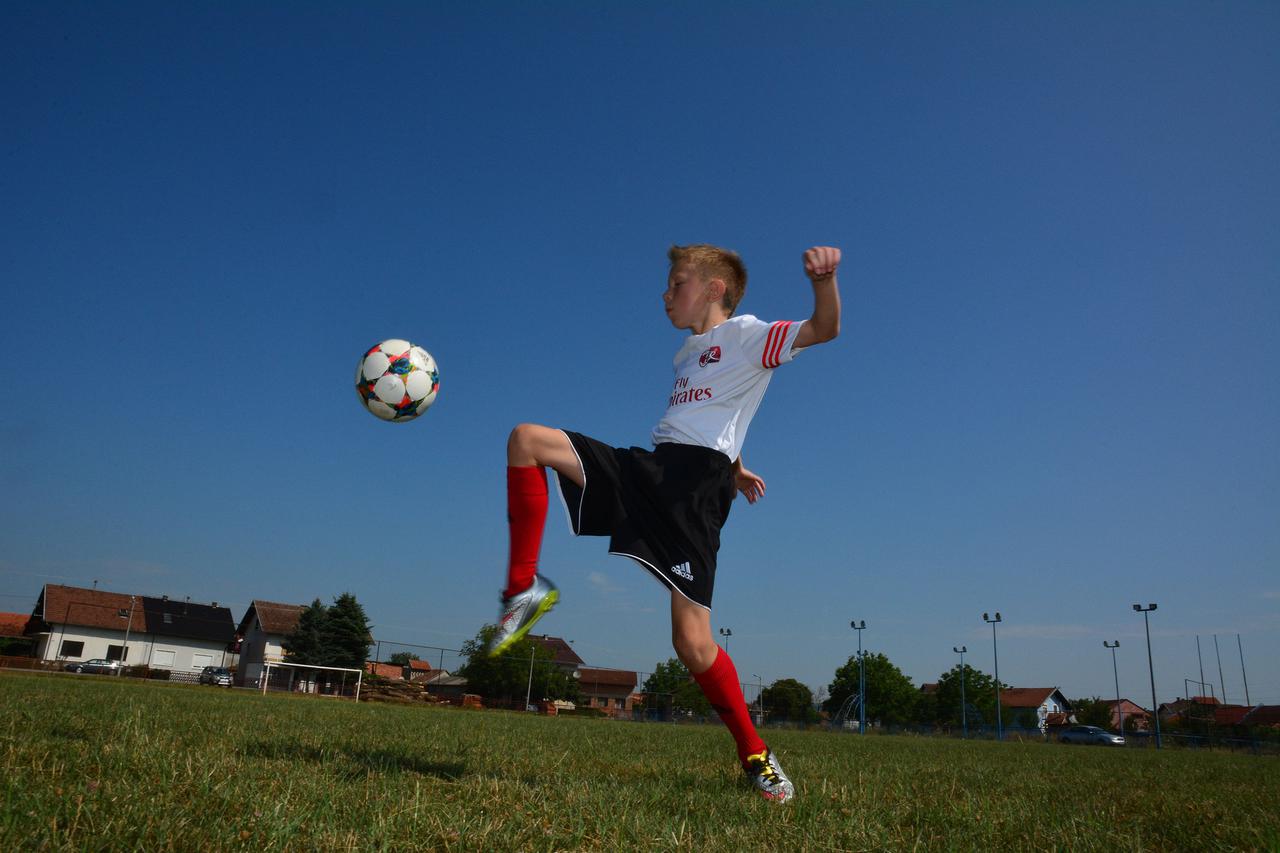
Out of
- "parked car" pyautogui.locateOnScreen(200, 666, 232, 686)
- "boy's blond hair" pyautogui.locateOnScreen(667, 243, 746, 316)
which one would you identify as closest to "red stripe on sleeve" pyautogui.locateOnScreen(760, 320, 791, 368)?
"boy's blond hair" pyautogui.locateOnScreen(667, 243, 746, 316)

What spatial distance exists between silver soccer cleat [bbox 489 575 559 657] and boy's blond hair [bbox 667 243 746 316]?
2.09 meters

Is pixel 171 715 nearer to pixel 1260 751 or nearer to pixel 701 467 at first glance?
pixel 701 467

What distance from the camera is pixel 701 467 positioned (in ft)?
12.8

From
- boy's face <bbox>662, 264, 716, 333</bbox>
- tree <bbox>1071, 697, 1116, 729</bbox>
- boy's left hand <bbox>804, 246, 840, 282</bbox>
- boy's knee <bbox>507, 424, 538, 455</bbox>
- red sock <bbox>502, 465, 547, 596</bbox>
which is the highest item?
boy's face <bbox>662, 264, 716, 333</bbox>

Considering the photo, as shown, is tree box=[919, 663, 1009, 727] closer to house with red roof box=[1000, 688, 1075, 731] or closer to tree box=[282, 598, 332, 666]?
house with red roof box=[1000, 688, 1075, 731]

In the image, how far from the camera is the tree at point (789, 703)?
48941mm

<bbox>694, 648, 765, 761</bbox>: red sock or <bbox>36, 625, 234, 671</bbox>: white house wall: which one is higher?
<bbox>694, 648, 765, 761</bbox>: red sock

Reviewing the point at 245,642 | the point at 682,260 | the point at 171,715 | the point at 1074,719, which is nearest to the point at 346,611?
the point at 245,642

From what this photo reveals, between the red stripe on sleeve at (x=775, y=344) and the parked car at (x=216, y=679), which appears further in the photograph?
the parked car at (x=216, y=679)

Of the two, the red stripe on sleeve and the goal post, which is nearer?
the red stripe on sleeve

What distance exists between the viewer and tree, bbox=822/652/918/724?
75438 millimetres

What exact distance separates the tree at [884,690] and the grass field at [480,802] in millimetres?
75780

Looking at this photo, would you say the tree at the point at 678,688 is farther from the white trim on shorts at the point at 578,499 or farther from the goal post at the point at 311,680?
the white trim on shorts at the point at 578,499

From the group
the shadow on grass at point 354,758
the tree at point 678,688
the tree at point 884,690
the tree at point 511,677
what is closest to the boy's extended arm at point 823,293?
the shadow on grass at point 354,758
